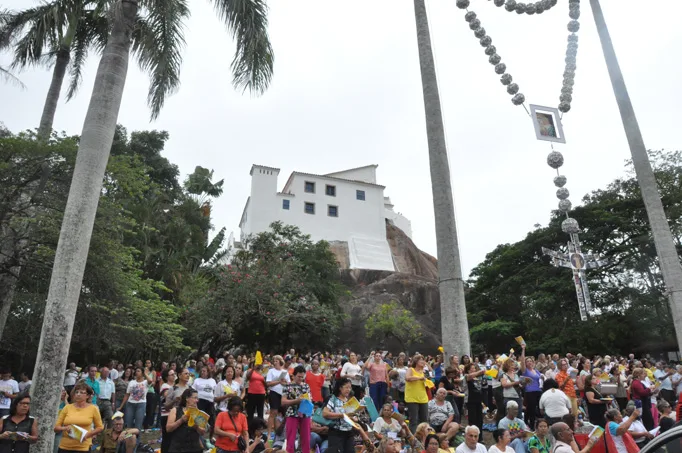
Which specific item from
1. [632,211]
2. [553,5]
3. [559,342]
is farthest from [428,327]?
[553,5]

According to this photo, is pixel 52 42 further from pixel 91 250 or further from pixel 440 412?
pixel 440 412

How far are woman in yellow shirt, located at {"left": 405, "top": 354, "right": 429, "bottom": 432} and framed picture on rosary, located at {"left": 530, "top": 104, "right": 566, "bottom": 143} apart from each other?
A: 812 cm

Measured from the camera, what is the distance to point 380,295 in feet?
134

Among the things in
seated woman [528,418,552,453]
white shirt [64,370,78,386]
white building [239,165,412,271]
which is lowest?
seated woman [528,418,552,453]

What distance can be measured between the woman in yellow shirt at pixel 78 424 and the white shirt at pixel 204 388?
10.3 ft

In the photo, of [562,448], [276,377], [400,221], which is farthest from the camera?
[400,221]

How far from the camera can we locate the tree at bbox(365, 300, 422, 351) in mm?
34469

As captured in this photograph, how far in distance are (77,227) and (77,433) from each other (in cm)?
303

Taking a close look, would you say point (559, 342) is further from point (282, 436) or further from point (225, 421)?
point (225, 421)

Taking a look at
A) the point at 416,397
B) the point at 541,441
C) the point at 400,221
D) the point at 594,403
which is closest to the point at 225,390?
the point at 416,397

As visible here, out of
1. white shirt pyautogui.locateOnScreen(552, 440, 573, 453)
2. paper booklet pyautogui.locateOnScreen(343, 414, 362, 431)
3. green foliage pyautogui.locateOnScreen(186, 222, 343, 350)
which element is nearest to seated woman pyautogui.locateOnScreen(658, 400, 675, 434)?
white shirt pyautogui.locateOnScreen(552, 440, 573, 453)

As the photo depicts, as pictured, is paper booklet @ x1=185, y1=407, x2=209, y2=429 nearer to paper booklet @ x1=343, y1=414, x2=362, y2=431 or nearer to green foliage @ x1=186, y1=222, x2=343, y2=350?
paper booklet @ x1=343, y1=414, x2=362, y2=431

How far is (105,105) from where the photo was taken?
28.0ft

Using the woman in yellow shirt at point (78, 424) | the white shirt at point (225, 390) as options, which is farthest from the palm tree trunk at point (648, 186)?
A: the woman in yellow shirt at point (78, 424)
